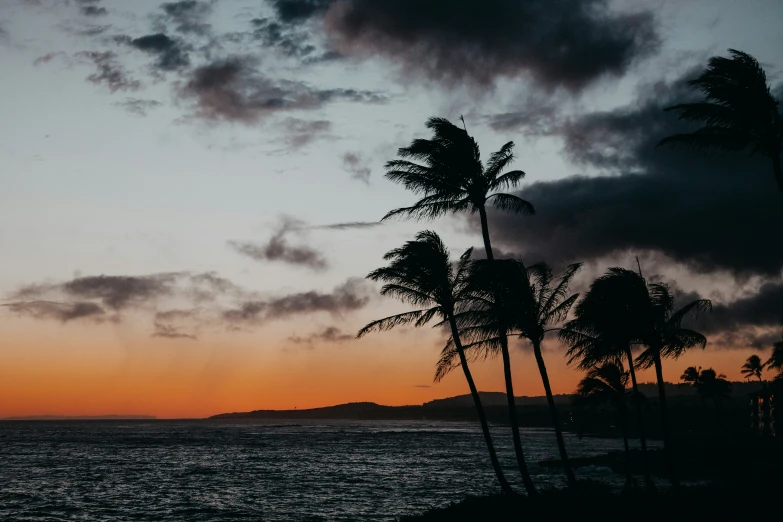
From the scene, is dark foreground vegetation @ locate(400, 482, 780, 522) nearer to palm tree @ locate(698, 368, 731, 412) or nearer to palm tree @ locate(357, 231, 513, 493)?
palm tree @ locate(357, 231, 513, 493)

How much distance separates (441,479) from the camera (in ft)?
207

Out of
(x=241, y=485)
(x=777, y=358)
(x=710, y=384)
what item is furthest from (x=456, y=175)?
(x=710, y=384)

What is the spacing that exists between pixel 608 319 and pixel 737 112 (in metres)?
14.9

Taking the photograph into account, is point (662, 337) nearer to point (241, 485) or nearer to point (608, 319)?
point (608, 319)

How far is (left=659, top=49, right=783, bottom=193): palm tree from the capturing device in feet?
71.3

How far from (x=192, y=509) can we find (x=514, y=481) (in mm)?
28356

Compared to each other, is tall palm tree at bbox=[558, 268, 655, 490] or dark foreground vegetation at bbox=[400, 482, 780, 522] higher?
tall palm tree at bbox=[558, 268, 655, 490]

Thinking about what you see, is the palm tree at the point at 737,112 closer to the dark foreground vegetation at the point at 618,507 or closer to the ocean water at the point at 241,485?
the dark foreground vegetation at the point at 618,507

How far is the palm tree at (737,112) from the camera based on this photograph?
21719 millimetres

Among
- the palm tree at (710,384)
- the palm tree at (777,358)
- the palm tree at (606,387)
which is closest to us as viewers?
the palm tree at (606,387)

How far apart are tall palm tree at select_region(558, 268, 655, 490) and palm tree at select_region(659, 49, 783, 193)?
1252 cm

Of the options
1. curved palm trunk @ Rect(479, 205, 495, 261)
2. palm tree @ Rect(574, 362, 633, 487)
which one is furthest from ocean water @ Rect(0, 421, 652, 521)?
curved palm trunk @ Rect(479, 205, 495, 261)

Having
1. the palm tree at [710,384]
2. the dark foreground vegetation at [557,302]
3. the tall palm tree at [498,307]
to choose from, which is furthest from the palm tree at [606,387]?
the palm tree at [710,384]

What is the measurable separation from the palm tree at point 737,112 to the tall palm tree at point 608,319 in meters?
12.5
